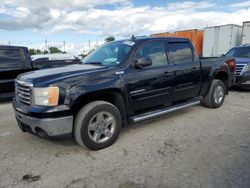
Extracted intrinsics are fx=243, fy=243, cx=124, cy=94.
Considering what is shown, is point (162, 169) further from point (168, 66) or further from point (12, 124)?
point (12, 124)

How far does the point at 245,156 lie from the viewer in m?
3.72

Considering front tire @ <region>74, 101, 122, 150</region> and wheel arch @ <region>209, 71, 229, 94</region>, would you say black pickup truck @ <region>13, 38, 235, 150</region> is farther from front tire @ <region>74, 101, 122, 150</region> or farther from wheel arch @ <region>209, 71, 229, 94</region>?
wheel arch @ <region>209, 71, 229, 94</region>

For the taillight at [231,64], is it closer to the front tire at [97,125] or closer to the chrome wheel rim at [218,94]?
the chrome wheel rim at [218,94]

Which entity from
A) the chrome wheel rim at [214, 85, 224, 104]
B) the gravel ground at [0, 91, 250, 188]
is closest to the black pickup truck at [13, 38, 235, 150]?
the gravel ground at [0, 91, 250, 188]

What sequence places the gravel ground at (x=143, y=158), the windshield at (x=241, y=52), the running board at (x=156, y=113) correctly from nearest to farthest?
the gravel ground at (x=143, y=158)
the running board at (x=156, y=113)
the windshield at (x=241, y=52)

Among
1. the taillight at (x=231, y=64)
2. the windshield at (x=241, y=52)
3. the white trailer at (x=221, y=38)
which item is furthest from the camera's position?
the white trailer at (x=221, y=38)

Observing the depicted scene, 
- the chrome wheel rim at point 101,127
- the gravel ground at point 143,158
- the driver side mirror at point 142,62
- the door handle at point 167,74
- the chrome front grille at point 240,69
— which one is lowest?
the gravel ground at point 143,158

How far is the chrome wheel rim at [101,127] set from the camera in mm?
3939

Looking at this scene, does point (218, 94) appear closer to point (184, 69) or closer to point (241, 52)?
point (184, 69)

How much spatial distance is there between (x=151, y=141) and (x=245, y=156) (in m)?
1.53

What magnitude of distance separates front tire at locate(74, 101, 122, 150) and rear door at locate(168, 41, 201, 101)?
175 cm

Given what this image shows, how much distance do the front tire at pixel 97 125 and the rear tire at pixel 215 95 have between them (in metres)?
3.18

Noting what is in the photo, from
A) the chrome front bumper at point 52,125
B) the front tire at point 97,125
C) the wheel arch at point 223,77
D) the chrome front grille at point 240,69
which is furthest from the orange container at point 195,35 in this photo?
the chrome front bumper at point 52,125

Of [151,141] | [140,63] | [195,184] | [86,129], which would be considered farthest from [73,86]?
[195,184]
